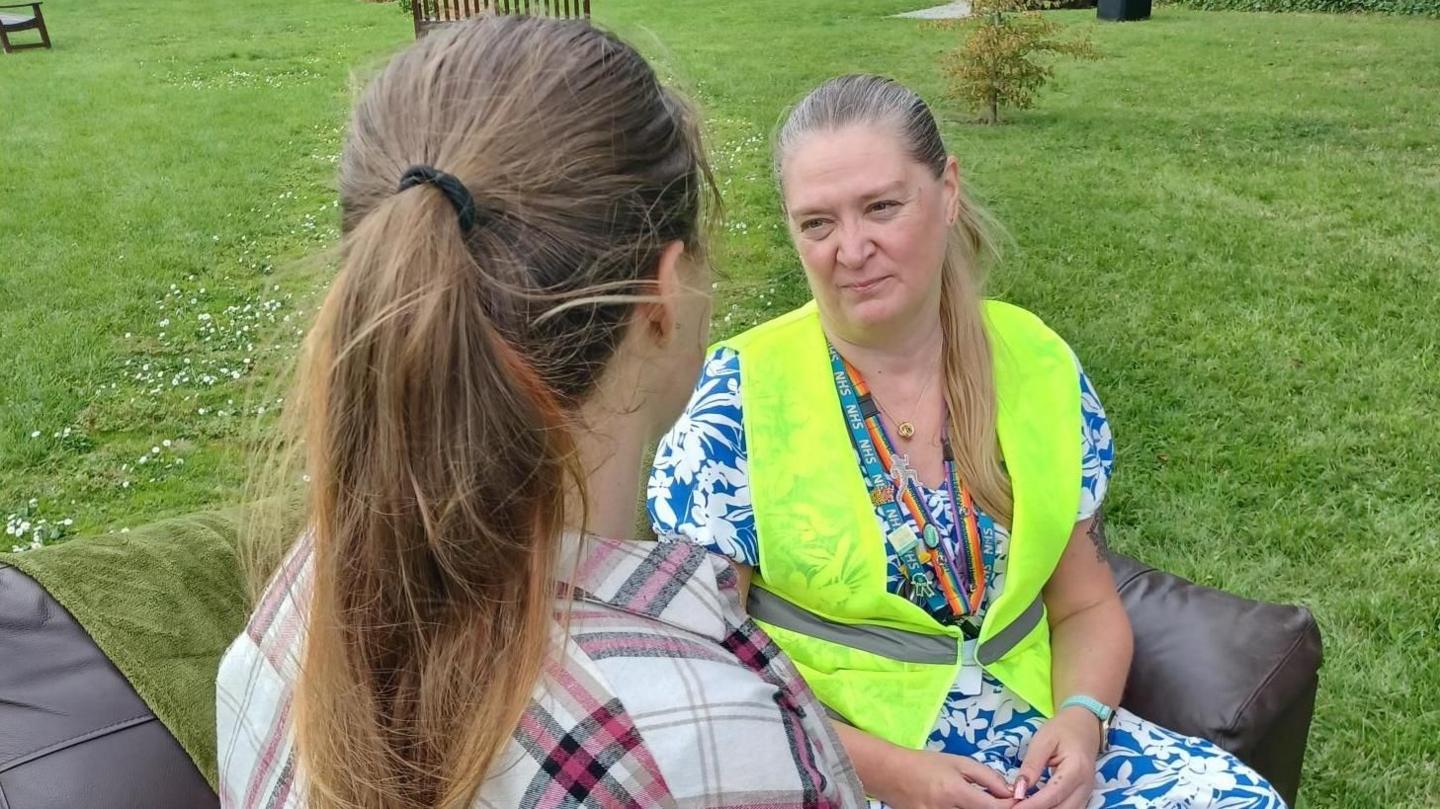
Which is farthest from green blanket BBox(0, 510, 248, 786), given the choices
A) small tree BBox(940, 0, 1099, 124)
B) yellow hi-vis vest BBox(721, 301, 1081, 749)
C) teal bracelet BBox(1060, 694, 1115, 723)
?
small tree BBox(940, 0, 1099, 124)

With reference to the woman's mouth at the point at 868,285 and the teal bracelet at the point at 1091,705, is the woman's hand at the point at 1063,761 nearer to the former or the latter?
the teal bracelet at the point at 1091,705

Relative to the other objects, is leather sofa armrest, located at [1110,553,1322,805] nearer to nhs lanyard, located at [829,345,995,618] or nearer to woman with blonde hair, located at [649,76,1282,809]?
woman with blonde hair, located at [649,76,1282,809]

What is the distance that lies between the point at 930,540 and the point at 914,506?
7cm

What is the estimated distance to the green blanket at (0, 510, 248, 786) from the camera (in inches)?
63.7

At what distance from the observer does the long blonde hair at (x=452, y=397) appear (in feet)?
3.30

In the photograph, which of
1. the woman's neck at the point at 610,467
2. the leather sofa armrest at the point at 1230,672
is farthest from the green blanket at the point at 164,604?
the leather sofa armrest at the point at 1230,672

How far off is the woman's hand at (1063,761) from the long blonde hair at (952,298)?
370 millimetres

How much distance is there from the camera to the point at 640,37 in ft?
4.34

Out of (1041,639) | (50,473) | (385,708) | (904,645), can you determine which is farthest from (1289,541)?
(50,473)

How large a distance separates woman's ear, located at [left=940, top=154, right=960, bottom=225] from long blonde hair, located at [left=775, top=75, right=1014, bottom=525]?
0.02m

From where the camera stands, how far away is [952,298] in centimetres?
221

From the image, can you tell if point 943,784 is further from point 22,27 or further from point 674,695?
point 22,27

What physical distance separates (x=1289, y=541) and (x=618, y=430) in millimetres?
3210

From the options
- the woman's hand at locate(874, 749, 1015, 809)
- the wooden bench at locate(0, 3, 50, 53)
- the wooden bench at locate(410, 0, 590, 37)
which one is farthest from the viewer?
the wooden bench at locate(0, 3, 50, 53)
